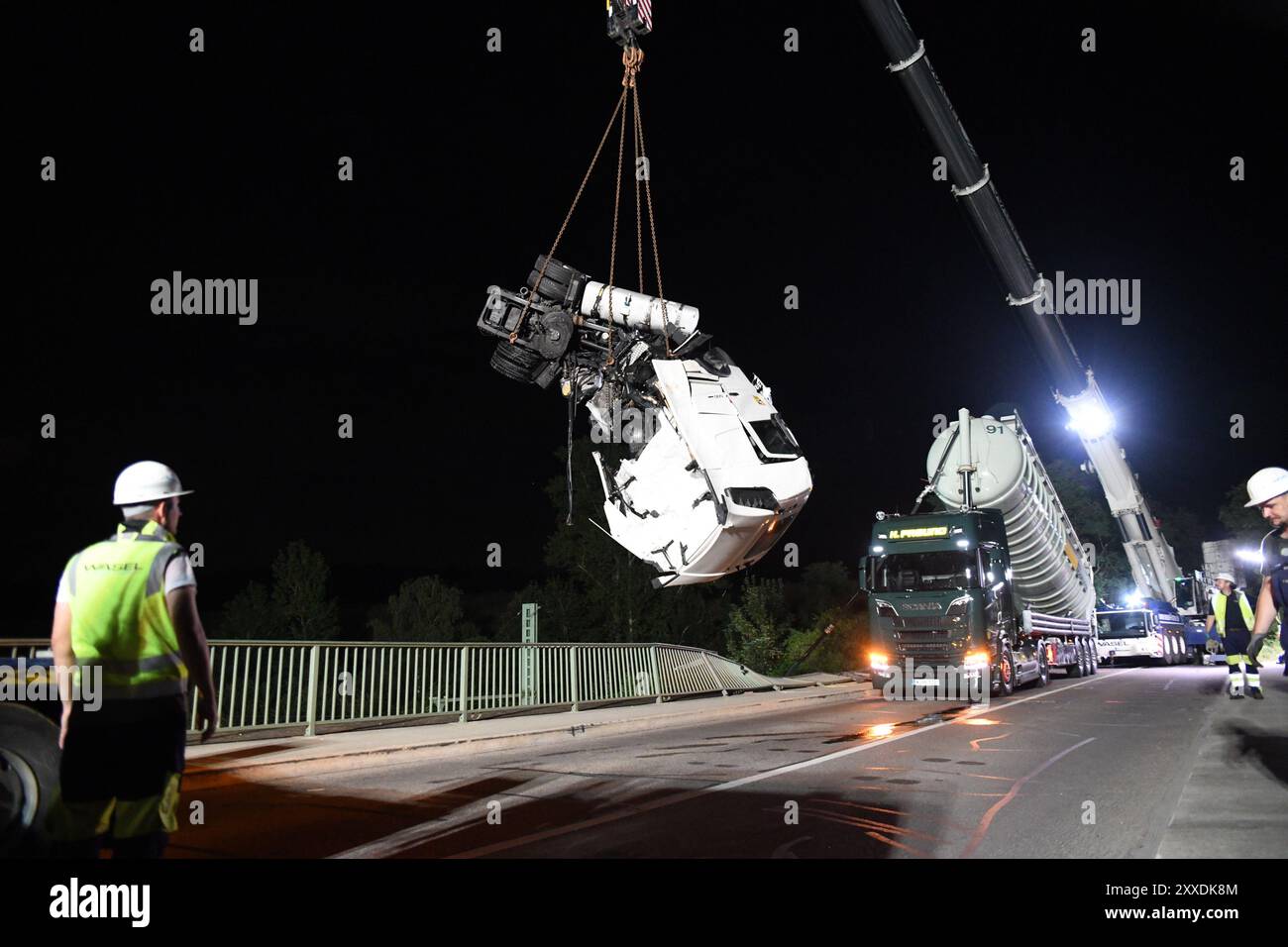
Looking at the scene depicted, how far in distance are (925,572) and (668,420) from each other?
28.5 feet

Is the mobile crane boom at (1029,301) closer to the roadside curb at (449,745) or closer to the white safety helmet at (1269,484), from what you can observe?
the roadside curb at (449,745)

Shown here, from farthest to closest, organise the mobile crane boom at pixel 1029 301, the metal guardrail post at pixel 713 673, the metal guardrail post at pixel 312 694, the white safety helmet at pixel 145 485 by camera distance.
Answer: the metal guardrail post at pixel 713 673, the mobile crane boom at pixel 1029 301, the metal guardrail post at pixel 312 694, the white safety helmet at pixel 145 485

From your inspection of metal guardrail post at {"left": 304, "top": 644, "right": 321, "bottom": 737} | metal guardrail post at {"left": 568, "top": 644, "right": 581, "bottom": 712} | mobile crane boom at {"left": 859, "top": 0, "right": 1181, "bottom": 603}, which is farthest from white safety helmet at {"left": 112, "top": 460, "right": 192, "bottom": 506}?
mobile crane boom at {"left": 859, "top": 0, "right": 1181, "bottom": 603}

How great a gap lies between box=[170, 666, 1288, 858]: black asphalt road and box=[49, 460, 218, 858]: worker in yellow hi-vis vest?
2.38 metres

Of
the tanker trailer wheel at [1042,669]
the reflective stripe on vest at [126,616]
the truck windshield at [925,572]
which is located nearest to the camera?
the reflective stripe on vest at [126,616]

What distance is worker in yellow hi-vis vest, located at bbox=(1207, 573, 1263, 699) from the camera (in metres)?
14.4

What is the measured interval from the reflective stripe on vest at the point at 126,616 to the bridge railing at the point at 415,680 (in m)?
5.21

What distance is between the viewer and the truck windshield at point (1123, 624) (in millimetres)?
30359

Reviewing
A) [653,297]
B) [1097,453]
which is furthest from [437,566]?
[653,297]

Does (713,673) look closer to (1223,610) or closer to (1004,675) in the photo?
(1004,675)

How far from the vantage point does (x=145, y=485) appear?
12.5ft

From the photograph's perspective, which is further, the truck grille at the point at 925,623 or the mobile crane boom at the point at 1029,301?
the mobile crane boom at the point at 1029,301

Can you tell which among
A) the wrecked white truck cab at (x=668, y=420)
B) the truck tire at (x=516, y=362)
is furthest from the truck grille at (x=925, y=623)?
the truck tire at (x=516, y=362)

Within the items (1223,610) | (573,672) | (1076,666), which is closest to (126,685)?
(573,672)
